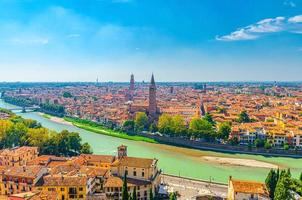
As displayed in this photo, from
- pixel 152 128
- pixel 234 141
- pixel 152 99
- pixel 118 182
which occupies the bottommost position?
pixel 234 141

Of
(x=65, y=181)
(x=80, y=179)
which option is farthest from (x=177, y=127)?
(x=65, y=181)

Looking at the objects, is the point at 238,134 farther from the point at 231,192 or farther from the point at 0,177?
the point at 0,177

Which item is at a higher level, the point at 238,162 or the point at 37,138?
the point at 37,138

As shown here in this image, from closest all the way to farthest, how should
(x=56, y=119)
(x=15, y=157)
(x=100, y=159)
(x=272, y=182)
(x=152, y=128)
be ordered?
(x=272, y=182) < (x=100, y=159) < (x=15, y=157) < (x=152, y=128) < (x=56, y=119)

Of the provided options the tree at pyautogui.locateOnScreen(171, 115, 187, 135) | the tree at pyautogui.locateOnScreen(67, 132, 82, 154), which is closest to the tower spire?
the tree at pyautogui.locateOnScreen(171, 115, 187, 135)

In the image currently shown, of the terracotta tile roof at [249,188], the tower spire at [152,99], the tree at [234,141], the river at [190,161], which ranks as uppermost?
the tower spire at [152,99]

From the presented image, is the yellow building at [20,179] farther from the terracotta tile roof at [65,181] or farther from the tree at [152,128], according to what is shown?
the tree at [152,128]

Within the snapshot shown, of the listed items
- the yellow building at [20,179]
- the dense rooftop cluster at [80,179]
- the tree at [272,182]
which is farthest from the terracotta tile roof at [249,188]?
the yellow building at [20,179]

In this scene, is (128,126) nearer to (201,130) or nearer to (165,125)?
(165,125)

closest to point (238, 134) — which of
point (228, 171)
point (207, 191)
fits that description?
point (228, 171)

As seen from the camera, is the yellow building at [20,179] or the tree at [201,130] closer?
the yellow building at [20,179]
